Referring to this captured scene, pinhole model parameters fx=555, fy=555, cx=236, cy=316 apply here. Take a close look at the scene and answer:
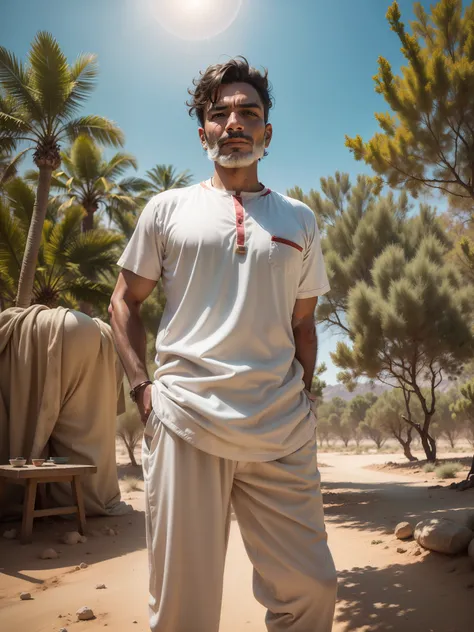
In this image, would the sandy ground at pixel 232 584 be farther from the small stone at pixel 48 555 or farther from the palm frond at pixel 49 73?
the palm frond at pixel 49 73

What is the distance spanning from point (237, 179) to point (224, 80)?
1.23 ft

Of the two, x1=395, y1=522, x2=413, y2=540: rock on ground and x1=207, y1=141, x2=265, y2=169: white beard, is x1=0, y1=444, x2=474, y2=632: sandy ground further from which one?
x1=207, y1=141, x2=265, y2=169: white beard

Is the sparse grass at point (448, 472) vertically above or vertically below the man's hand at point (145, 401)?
below

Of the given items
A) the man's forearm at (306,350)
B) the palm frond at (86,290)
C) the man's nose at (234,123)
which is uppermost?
the palm frond at (86,290)

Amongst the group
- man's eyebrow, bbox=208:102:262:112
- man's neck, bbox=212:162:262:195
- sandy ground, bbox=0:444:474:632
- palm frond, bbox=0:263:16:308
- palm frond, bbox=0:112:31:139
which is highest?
palm frond, bbox=0:112:31:139

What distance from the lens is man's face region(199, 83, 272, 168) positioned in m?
1.94

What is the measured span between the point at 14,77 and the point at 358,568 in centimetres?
1283

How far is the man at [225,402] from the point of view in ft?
5.12

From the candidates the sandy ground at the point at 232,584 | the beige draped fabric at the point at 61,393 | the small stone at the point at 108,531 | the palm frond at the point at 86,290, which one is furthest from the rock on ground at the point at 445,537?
the palm frond at the point at 86,290

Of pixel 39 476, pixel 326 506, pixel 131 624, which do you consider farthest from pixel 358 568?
pixel 326 506

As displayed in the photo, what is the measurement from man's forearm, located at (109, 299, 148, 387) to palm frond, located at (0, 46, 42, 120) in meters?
12.8

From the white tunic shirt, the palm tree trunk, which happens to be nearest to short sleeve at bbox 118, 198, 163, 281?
the white tunic shirt

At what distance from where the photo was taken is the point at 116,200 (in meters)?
19.8

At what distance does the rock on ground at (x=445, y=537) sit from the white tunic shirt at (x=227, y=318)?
286 cm
